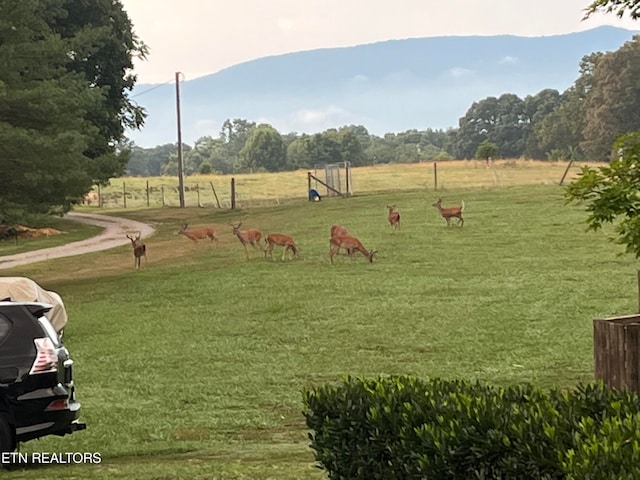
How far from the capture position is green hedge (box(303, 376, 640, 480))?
144 inches

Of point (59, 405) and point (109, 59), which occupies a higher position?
point (109, 59)

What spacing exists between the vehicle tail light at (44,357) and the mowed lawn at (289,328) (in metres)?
0.75

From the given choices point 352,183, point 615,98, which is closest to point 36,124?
point 352,183

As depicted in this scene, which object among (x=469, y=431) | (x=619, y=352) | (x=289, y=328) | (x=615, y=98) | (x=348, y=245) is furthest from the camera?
(x=615, y=98)

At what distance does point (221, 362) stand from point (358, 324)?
12.0 ft

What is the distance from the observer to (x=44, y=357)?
7.13m

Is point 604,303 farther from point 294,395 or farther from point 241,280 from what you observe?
point 241,280

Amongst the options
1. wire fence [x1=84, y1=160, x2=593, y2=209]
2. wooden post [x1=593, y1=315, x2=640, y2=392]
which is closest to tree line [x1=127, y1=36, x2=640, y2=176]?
wire fence [x1=84, y1=160, x2=593, y2=209]

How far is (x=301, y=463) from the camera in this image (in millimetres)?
7516

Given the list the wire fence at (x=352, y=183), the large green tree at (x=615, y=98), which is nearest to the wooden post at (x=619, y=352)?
the wire fence at (x=352, y=183)

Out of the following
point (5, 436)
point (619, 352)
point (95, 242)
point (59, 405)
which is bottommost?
point (95, 242)

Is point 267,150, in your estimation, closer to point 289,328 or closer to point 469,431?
point 289,328

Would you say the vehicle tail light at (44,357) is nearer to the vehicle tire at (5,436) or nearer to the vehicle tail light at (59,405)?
the vehicle tail light at (59,405)

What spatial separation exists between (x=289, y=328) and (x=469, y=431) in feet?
44.8
